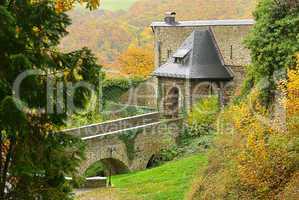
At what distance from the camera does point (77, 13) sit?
5581 centimetres

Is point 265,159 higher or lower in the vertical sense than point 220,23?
lower

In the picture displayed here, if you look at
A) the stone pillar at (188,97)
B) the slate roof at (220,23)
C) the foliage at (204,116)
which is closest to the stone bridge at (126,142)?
the foliage at (204,116)

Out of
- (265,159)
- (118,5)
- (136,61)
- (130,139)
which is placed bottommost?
(130,139)

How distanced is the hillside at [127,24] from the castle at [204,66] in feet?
57.2

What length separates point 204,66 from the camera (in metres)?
28.4

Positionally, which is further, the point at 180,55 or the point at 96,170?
the point at 180,55

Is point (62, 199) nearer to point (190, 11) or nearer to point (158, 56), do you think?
point (158, 56)

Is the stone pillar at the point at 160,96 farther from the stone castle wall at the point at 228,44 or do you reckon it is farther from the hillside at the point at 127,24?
the hillside at the point at 127,24

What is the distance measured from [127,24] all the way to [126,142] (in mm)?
33110

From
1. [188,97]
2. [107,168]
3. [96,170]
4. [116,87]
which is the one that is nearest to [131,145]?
[107,168]

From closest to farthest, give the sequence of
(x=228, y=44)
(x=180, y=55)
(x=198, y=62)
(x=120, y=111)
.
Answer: (x=198, y=62) < (x=180, y=55) < (x=228, y=44) < (x=120, y=111)

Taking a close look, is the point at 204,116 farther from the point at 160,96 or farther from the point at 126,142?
the point at 126,142

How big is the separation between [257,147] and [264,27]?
6.64 meters

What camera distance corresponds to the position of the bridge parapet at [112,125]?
24.2 metres
